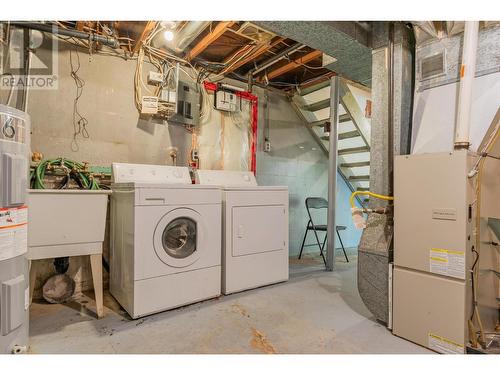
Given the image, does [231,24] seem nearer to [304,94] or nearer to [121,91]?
[121,91]

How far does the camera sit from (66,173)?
7.45ft

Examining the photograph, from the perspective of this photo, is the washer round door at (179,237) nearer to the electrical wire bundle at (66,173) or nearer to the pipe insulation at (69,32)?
the electrical wire bundle at (66,173)

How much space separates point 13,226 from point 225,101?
7.93 feet

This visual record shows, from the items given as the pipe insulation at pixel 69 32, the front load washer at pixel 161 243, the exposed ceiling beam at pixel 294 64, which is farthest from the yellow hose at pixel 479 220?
the pipe insulation at pixel 69 32

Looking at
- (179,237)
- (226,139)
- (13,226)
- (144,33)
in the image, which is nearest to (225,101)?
(226,139)

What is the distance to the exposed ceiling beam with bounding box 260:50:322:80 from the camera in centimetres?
294

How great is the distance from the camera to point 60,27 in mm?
2246

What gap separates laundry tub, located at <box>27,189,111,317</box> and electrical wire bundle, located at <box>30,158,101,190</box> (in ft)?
1.35

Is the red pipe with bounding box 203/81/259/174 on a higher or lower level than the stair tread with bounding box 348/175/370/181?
higher

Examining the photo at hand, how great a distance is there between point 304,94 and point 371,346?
324cm

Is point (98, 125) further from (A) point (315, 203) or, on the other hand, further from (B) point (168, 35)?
(A) point (315, 203)

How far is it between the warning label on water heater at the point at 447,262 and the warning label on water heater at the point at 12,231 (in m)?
2.24

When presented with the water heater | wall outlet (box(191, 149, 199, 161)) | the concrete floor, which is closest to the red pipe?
wall outlet (box(191, 149, 199, 161))

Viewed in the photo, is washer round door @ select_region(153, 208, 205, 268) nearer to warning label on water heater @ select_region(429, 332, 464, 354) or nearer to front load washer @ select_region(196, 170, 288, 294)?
front load washer @ select_region(196, 170, 288, 294)
